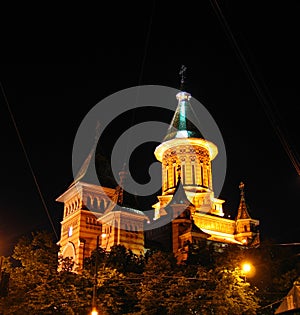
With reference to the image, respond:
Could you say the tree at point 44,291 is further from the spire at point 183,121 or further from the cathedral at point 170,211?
the spire at point 183,121

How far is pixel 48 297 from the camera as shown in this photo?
71.1 feet

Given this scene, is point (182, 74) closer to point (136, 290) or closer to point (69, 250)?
point (69, 250)

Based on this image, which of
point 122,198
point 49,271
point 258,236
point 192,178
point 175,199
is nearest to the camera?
point 49,271

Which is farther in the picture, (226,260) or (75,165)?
(75,165)

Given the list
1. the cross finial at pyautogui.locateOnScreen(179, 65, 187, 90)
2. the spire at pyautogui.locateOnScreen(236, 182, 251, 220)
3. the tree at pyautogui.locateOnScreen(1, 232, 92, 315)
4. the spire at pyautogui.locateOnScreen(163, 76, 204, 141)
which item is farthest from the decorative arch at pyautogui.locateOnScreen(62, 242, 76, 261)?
the cross finial at pyautogui.locateOnScreen(179, 65, 187, 90)

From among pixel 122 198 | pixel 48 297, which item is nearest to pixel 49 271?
pixel 48 297

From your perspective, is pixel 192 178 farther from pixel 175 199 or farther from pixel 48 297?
pixel 48 297

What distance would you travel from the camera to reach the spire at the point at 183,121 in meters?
48.8

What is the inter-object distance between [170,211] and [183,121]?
13.0 meters

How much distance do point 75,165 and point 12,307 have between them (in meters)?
23.9

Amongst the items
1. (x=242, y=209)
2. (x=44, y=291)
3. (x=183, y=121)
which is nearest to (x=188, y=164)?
(x=183, y=121)

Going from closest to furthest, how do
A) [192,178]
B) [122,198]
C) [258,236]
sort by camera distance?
[122,198] → [258,236] → [192,178]

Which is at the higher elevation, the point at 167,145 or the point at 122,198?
the point at 167,145

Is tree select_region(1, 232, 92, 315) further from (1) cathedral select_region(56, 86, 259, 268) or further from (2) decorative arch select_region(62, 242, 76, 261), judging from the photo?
(2) decorative arch select_region(62, 242, 76, 261)
